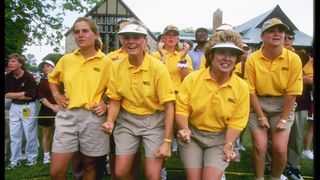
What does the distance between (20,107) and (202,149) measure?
4.62 metres

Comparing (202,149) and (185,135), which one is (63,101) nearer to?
(185,135)

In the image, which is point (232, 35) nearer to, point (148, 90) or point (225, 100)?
point (225, 100)

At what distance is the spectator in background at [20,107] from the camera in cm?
727

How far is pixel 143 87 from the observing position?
4.06 m

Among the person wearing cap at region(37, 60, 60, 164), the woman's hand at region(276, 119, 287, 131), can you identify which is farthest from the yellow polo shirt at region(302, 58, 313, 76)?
the person wearing cap at region(37, 60, 60, 164)

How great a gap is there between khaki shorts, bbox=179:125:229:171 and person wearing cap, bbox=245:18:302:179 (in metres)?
0.94

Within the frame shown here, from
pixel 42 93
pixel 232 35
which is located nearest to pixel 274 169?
pixel 232 35

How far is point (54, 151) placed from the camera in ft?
14.0

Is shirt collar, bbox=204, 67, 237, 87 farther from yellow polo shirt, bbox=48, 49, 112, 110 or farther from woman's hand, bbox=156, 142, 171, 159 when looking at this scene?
yellow polo shirt, bbox=48, 49, 112, 110

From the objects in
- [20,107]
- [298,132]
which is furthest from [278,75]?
[20,107]

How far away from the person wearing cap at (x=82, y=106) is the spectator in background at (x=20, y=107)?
10.5 feet
